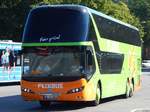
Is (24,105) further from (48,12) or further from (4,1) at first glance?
(4,1)

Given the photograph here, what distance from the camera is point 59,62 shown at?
1855cm

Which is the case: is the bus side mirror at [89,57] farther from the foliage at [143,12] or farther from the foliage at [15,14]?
the foliage at [143,12]

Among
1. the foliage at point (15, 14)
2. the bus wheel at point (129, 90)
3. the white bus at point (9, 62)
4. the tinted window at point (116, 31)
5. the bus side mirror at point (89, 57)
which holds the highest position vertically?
the foliage at point (15, 14)

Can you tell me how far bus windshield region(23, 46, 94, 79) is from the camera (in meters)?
18.4

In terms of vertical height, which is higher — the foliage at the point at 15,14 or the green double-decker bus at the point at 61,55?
the foliage at the point at 15,14

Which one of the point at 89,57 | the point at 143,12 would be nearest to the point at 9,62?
the point at 89,57

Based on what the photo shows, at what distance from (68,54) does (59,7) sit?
5.52 ft

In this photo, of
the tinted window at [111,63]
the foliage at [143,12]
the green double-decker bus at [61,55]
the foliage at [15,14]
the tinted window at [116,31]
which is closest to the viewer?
the green double-decker bus at [61,55]

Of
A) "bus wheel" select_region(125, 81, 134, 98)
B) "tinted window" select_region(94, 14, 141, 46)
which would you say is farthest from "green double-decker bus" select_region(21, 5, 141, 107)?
"bus wheel" select_region(125, 81, 134, 98)

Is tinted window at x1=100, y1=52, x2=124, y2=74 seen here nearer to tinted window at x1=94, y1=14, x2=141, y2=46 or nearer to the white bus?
tinted window at x1=94, y1=14, x2=141, y2=46

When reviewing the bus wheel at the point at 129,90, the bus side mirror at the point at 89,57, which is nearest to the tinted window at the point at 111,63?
the bus wheel at the point at 129,90

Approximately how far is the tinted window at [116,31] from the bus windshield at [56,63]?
208 centimetres

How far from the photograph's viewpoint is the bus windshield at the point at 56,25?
18.6m

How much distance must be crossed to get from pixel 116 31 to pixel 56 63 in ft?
18.1
